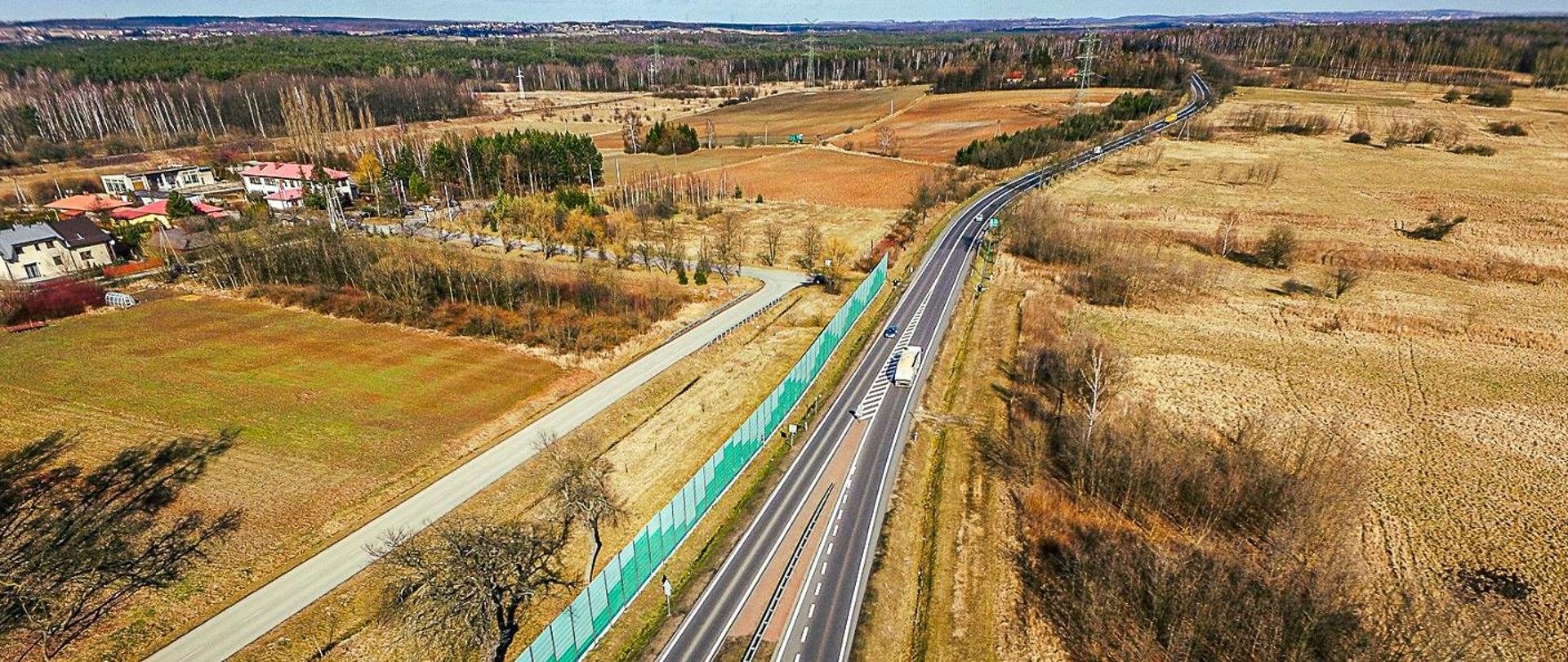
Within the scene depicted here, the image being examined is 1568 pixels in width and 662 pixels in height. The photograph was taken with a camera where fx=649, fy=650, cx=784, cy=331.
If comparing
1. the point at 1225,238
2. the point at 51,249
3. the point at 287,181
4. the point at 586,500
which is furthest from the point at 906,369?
the point at 287,181

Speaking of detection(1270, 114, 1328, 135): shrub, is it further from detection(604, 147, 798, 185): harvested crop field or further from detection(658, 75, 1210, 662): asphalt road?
detection(658, 75, 1210, 662): asphalt road

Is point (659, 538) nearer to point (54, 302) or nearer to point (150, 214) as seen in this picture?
A: point (54, 302)

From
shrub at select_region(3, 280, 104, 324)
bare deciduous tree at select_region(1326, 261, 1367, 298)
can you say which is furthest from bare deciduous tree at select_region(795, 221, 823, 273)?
shrub at select_region(3, 280, 104, 324)

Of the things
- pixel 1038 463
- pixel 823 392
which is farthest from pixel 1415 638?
pixel 823 392

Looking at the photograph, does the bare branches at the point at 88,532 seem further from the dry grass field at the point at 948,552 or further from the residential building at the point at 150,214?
the residential building at the point at 150,214

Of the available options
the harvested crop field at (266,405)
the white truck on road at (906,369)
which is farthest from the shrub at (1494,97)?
the harvested crop field at (266,405)
